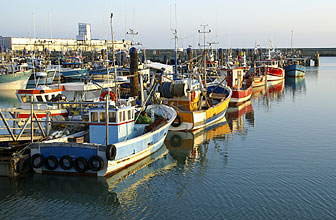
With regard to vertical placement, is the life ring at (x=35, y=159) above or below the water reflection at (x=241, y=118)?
above

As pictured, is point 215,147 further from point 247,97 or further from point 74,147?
point 247,97

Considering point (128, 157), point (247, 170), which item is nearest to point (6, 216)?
point (128, 157)

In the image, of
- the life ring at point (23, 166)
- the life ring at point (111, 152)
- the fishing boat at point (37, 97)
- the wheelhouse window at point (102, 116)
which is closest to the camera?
the life ring at point (111, 152)

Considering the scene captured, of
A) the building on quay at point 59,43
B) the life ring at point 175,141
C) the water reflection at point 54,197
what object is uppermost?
the building on quay at point 59,43

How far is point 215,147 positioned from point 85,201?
396 inches

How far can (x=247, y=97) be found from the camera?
4197 cm

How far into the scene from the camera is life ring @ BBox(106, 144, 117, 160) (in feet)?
50.6

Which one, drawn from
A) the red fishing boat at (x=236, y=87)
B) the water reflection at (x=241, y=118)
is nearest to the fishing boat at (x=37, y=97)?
the water reflection at (x=241, y=118)

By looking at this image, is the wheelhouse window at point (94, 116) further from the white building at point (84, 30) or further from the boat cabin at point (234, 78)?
the white building at point (84, 30)

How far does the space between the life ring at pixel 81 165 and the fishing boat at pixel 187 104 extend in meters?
9.76

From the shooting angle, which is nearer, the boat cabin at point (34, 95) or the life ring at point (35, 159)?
the life ring at point (35, 159)

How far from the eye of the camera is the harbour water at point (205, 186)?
43.9 feet

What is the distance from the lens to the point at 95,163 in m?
15.9

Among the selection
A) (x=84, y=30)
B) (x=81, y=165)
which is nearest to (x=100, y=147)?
(x=81, y=165)
